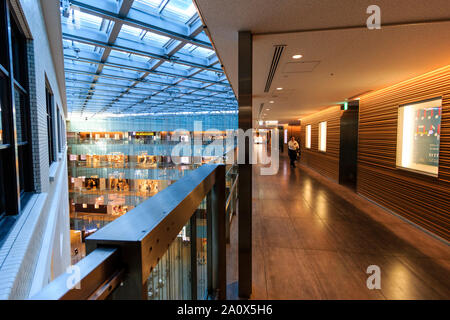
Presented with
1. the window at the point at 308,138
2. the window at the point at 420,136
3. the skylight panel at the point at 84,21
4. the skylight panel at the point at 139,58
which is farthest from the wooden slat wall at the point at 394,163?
the skylight panel at the point at 139,58

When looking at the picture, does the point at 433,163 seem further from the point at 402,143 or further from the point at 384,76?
the point at 384,76

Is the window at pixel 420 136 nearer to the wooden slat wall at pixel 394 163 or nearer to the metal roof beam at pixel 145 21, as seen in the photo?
the wooden slat wall at pixel 394 163

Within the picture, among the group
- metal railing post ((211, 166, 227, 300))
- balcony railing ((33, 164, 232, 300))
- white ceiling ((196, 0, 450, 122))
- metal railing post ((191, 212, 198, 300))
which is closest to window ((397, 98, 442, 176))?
white ceiling ((196, 0, 450, 122))

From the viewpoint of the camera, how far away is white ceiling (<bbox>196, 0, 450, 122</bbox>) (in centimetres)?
220

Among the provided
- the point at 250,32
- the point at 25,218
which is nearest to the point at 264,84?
the point at 250,32

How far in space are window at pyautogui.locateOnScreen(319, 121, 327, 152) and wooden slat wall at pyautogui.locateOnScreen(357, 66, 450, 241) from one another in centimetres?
330

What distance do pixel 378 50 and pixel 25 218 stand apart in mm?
4537

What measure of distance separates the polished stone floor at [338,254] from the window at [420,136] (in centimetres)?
124

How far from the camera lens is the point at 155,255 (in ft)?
2.29

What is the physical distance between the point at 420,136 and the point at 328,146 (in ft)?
16.1

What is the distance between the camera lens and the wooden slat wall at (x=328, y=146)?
28.5ft

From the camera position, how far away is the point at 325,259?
3469 millimetres

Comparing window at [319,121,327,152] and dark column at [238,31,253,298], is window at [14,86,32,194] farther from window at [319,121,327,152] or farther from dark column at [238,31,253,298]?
window at [319,121,327,152]
